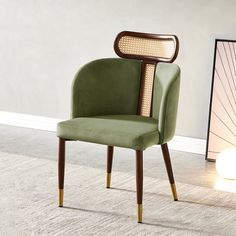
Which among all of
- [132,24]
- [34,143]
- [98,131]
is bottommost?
[34,143]

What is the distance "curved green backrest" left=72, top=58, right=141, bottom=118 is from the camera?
3412 millimetres

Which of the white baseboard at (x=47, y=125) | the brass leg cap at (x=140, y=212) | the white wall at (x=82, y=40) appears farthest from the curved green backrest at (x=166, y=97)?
the white baseboard at (x=47, y=125)

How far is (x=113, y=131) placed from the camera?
3.13 meters

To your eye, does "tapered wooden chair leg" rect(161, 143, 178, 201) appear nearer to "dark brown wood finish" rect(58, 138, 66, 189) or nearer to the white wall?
"dark brown wood finish" rect(58, 138, 66, 189)

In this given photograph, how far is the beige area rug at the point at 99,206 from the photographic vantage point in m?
3.04

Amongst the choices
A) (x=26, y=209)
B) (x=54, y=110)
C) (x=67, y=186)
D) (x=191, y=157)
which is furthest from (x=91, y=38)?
(x=26, y=209)

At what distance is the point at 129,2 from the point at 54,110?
1.03m

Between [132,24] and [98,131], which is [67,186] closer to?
[98,131]

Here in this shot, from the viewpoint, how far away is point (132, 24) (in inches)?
180

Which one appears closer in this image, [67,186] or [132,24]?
[67,186]

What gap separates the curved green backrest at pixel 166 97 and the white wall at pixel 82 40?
0.99 meters

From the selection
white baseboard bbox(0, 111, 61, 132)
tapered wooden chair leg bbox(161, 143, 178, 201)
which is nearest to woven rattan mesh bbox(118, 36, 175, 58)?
tapered wooden chair leg bbox(161, 143, 178, 201)

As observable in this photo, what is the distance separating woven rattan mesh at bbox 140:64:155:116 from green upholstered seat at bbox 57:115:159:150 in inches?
7.0

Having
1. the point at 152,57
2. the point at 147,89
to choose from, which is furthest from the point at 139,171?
the point at 152,57
